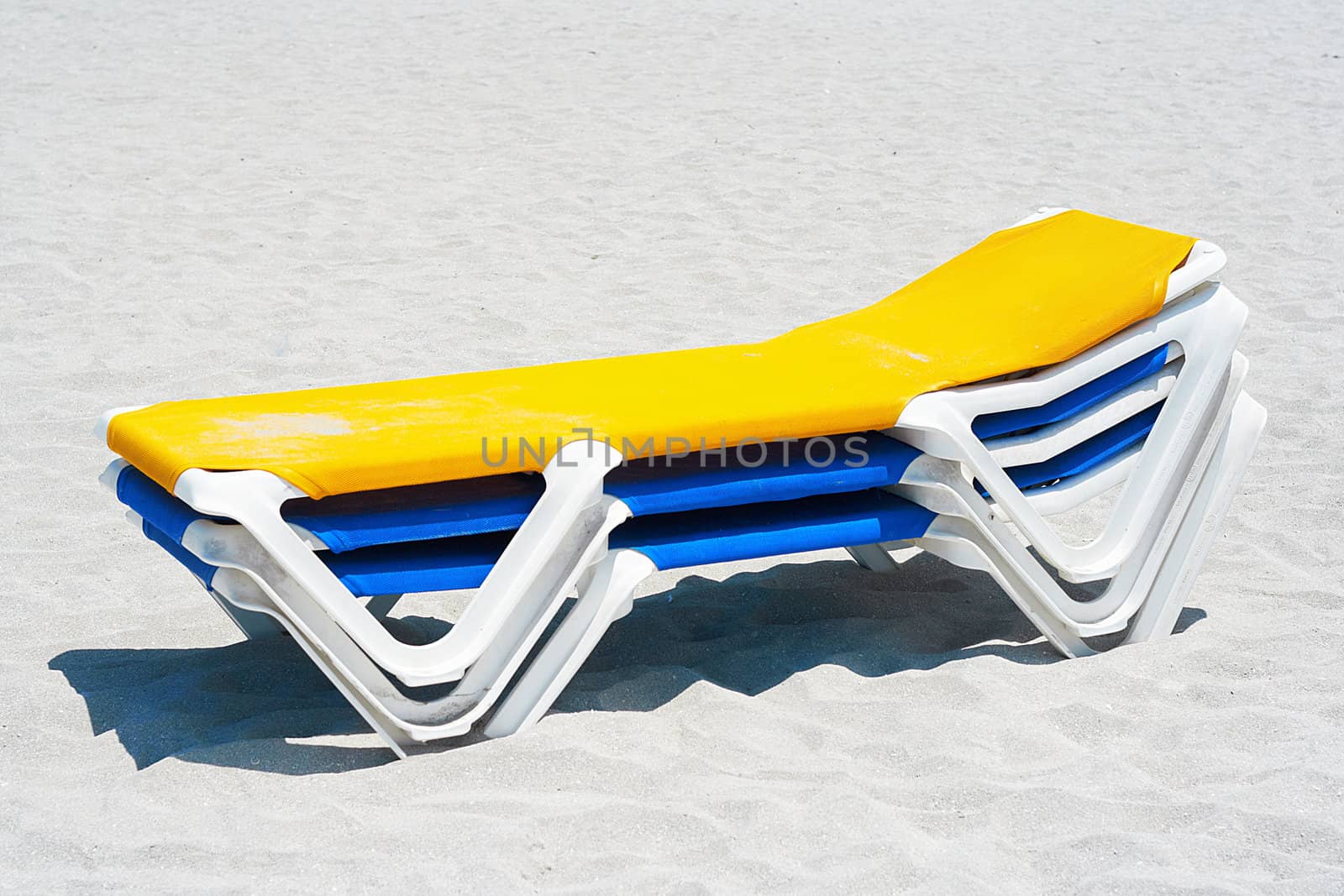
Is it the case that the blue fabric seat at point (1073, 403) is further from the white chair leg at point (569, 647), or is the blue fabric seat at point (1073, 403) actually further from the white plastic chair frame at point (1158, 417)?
the white chair leg at point (569, 647)

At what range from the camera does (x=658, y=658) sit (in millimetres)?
3287

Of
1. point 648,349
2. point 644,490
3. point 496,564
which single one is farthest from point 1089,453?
point 648,349

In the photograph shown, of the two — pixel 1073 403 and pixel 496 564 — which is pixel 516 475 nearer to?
pixel 496 564

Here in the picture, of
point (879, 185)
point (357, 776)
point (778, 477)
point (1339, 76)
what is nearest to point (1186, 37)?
point (1339, 76)

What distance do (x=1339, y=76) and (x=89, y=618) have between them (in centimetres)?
1013

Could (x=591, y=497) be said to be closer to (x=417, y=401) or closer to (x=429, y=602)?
(x=417, y=401)

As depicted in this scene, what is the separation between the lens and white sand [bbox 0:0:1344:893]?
248cm

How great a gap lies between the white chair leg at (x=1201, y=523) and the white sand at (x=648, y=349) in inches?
3.5

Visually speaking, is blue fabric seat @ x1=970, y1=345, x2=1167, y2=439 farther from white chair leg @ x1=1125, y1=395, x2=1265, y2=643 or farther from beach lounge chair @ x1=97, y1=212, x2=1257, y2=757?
white chair leg @ x1=1125, y1=395, x2=1265, y2=643

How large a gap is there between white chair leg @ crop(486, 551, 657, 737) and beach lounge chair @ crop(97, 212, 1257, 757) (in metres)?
0.04

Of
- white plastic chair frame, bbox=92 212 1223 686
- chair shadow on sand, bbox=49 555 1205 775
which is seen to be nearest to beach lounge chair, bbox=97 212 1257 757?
white plastic chair frame, bbox=92 212 1223 686

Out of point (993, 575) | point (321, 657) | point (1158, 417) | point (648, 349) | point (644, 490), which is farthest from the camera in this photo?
point (648, 349)

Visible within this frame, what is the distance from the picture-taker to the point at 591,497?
2.69 meters

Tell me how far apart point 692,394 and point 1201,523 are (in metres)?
1.33
